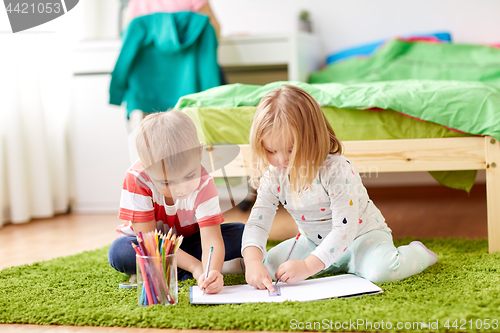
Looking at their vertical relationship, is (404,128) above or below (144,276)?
above

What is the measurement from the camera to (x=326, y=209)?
934 millimetres

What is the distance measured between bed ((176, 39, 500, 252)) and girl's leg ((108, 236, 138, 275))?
11.3 inches

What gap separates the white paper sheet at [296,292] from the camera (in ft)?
2.55

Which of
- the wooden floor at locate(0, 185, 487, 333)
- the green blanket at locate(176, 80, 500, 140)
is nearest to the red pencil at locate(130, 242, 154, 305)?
the wooden floor at locate(0, 185, 487, 333)

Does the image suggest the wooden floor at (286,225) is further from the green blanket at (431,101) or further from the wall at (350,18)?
the wall at (350,18)

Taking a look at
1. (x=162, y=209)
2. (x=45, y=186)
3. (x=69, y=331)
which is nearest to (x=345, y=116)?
(x=162, y=209)

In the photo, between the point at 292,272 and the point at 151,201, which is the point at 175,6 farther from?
the point at 292,272

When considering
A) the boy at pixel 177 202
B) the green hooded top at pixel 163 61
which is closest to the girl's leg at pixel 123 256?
the boy at pixel 177 202

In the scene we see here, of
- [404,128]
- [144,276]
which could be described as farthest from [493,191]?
[144,276]

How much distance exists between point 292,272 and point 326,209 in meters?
0.18

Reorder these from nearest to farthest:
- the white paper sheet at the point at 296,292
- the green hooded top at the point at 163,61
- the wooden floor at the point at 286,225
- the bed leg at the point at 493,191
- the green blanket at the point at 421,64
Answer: the white paper sheet at the point at 296,292
the bed leg at the point at 493,191
the wooden floor at the point at 286,225
the green hooded top at the point at 163,61
the green blanket at the point at 421,64

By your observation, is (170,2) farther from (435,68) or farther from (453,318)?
(453,318)

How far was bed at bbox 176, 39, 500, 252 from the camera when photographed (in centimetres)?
113

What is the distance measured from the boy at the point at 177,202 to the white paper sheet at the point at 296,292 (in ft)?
0.08
